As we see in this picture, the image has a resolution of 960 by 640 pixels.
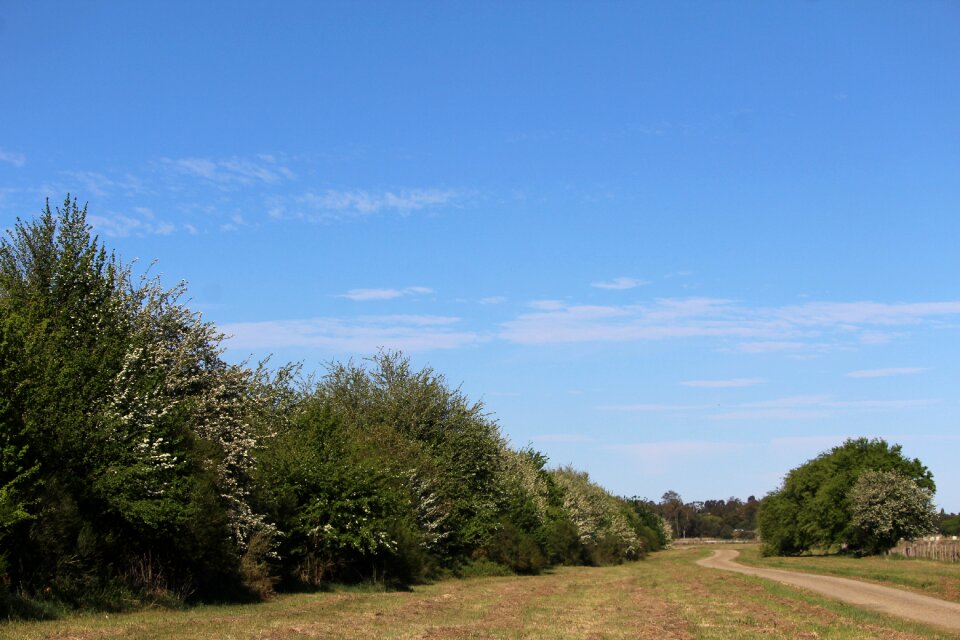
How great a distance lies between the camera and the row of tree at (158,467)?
794 inches

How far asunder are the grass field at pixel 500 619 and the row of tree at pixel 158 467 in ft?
6.17

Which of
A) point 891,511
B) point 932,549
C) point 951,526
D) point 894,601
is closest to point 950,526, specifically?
point 951,526

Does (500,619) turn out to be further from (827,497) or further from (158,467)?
(827,497)

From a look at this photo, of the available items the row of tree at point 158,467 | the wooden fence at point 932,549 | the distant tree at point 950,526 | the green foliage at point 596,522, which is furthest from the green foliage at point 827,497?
the distant tree at point 950,526

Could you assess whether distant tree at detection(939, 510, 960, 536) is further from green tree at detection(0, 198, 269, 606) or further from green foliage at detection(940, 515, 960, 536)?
green tree at detection(0, 198, 269, 606)

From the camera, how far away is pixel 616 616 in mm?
23250

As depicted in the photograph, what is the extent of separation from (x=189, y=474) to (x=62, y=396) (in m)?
4.76

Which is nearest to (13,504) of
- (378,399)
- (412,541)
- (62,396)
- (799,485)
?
(62,396)

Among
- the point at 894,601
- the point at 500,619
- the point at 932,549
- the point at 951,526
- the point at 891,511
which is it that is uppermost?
the point at 951,526

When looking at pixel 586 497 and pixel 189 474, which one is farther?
pixel 586 497

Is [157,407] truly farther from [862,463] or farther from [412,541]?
[862,463]

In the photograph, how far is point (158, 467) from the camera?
2233 cm

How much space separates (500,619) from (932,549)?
2088 inches

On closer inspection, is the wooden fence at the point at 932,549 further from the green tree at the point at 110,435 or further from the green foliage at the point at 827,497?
the green tree at the point at 110,435
